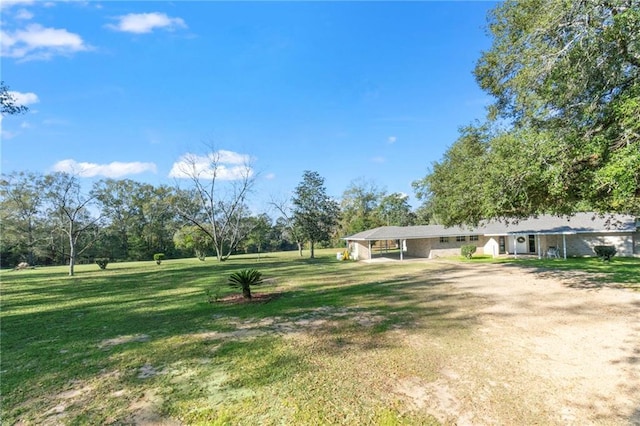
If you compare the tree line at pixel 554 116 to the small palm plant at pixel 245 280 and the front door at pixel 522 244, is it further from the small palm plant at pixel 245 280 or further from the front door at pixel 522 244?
the front door at pixel 522 244

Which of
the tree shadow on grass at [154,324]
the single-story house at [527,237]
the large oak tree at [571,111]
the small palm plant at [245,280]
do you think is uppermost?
the large oak tree at [571,111]

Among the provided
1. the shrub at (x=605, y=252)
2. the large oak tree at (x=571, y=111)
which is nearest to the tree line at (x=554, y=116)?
the large oak tree at (x=571, y=111)

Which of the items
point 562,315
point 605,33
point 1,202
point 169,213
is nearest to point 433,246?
point 562,315

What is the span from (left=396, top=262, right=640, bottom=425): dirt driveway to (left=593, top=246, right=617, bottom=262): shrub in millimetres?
14052

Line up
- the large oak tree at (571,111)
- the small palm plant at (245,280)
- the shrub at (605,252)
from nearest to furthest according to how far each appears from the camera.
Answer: the large oak tree at (571,111) → the small palm plant at (245,280) → the shrub at (605,252)

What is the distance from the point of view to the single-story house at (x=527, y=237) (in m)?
22.0

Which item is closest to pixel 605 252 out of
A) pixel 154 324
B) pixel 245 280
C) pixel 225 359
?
pixel 245 280

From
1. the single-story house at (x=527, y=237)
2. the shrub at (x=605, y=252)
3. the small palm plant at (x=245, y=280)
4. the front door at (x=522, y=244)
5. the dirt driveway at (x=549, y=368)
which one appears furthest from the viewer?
the front door at (x=522, y=244)

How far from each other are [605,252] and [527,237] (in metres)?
7.68

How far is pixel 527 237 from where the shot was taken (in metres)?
27.7

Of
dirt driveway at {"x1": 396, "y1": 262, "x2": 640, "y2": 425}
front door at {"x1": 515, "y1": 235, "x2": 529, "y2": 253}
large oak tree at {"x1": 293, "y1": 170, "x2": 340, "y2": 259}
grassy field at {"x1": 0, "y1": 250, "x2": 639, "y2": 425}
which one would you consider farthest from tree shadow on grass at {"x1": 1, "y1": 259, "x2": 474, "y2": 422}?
large oak tree at {"x1": 293, "y1": 170, "x2": 340, "y2": 259}

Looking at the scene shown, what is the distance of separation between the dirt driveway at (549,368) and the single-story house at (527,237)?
13.4 meters

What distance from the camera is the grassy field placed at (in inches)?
146

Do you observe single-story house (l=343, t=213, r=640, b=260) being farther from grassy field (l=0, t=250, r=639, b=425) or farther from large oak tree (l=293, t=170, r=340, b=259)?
grassy field (l=0, t=250, r=639, b=425)
